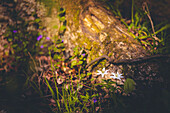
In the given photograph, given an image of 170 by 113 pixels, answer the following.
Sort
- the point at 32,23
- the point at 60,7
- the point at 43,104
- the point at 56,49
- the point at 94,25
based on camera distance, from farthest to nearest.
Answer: the point at 32,23 → the point at 56,49 → the point at 60,7 → the point at 94,25 → the point at 43,104

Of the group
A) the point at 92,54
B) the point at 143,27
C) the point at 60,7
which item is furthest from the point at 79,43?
the point at 143,27

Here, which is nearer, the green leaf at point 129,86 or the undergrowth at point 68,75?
the green leaf at point 129,86

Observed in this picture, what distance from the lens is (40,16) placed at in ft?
5.68

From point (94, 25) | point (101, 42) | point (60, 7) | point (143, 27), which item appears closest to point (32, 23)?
point (60, 7)

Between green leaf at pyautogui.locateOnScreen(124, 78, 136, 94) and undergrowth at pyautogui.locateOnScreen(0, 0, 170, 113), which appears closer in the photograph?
green leaf at pyautogui.locateOnScreen(124, 78, 136, 94)

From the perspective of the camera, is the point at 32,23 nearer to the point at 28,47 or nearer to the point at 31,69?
the point at 28,47

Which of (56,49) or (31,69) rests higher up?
(56,49)

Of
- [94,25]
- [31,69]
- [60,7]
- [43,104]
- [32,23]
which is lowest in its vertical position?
[43,104]

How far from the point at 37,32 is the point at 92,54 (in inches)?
37.4

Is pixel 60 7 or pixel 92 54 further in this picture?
pixel 60 7

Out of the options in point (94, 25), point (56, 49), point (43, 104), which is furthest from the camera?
point (56, 49)

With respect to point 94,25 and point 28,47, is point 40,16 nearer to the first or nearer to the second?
point 28,47

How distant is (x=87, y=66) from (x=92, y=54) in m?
0.16

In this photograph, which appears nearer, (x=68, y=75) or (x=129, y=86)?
(x=129, y=86)
